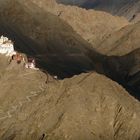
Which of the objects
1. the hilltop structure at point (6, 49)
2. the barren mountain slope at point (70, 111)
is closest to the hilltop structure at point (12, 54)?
the hilltop structure at point (6, 49)

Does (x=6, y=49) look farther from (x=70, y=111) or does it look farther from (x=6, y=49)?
(x=70, y=111)

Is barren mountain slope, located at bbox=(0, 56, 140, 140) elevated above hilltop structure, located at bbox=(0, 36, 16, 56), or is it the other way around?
hilltop structure, located at bbox=(0, 36, 16, 56)

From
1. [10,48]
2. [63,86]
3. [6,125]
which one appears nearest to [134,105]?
[63,86]

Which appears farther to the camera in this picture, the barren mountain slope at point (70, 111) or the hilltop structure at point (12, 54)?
the hilltop structure at point (12, 54)

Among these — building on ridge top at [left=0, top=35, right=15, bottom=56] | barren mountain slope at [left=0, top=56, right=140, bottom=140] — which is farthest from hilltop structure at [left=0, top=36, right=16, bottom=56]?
barren mountain slope at [left=0, top=56, right=140, bottom=140]

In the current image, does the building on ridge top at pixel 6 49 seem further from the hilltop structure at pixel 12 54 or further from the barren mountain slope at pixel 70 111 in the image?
the barren mountain slope at pixel 70 111

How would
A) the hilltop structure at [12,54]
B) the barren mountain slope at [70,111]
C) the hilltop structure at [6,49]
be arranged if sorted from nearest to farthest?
the barren mountain slope at [70,111] < the hilltop structure at [12,54] < the hilltop structure at [6,49]

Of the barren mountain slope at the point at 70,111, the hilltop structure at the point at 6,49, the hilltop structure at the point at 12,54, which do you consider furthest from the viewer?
the hilltop structure at the point at 6,49

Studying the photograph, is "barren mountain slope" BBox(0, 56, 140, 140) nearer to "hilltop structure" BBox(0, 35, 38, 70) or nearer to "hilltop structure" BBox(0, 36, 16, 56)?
"hilltop structure" BBox(0, 35, 38, 70)
